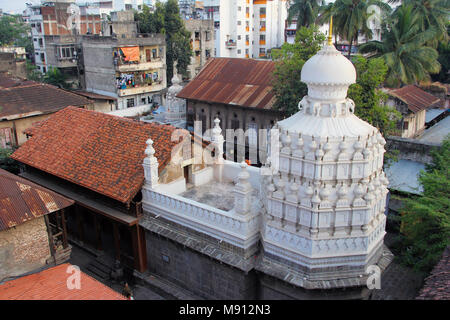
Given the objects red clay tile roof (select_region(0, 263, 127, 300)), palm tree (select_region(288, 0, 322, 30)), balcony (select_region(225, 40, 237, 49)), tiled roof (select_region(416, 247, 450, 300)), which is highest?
palm tree (select_region(288, 0, 322, 30))

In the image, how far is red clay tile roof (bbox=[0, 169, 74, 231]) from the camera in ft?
46.0

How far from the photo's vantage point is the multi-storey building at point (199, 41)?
185ft

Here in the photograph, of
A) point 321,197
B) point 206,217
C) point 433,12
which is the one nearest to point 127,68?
point 433,12

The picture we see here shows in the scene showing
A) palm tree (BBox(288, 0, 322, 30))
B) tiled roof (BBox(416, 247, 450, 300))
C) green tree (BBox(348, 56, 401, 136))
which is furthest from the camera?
palm tree (BBox(288, 0, 322, 30))

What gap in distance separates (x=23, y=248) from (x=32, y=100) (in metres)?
20.4

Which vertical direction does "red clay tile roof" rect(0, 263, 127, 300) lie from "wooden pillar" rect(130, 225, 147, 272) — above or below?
above

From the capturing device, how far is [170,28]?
49.5 meters

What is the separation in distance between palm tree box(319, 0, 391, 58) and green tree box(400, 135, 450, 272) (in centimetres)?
1490

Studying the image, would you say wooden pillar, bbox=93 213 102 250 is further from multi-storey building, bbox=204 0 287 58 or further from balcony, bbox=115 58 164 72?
multi-storey building, bbox=204 0 287 58

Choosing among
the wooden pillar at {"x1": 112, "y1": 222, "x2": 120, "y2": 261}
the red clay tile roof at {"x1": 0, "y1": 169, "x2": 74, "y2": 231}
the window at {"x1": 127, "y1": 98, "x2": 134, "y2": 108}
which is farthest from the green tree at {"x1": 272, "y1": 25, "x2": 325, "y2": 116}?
the window at {"x1": 127, "y1": 98, "x2": 134, "y2": 108}

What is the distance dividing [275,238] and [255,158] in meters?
17.5

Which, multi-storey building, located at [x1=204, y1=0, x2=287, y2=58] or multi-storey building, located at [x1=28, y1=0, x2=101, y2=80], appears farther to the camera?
multi-storey building, located at [x1=204, y1=0, x2=287, y2=58]

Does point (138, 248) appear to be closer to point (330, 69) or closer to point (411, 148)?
point (330, 69)

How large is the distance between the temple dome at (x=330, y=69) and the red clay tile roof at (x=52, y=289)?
9.16m
